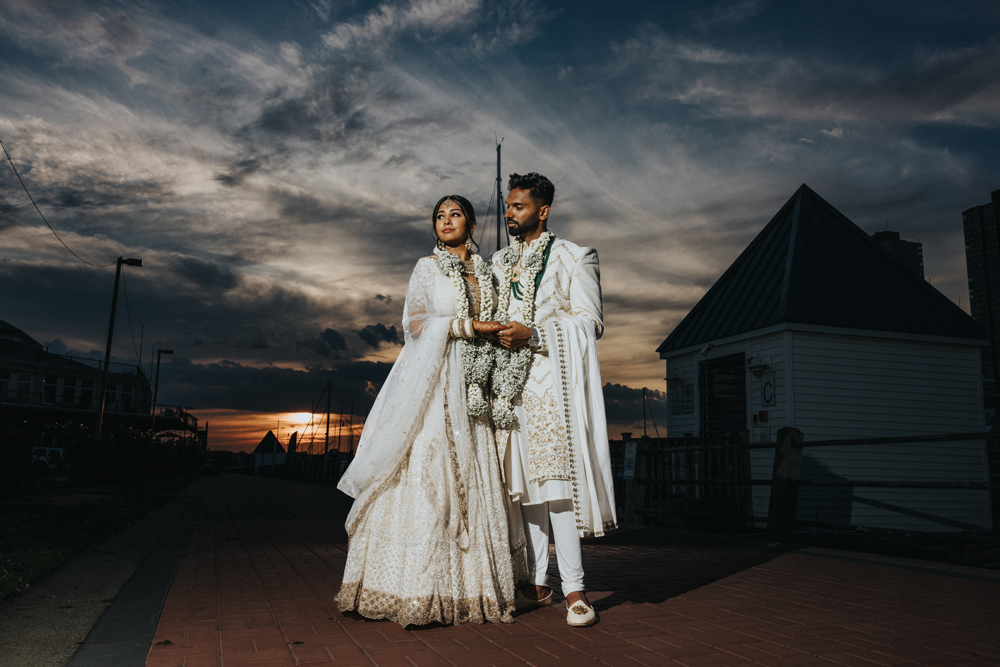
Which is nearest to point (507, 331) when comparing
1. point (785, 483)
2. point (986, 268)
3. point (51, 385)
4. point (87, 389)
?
point (785, 483)

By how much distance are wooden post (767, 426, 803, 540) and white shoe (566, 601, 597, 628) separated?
5055 mm

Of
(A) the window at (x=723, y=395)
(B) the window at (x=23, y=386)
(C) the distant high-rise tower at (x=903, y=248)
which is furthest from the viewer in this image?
(B) the window at (x=23, y=386)

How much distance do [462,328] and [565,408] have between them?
69 centimetres

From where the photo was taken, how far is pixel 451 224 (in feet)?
12.9

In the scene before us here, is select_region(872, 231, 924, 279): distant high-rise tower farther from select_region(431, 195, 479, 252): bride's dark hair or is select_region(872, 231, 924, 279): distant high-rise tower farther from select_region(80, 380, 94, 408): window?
select_region(80, 380, 94, 408): window

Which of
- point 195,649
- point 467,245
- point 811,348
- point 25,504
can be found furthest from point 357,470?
point 811,348

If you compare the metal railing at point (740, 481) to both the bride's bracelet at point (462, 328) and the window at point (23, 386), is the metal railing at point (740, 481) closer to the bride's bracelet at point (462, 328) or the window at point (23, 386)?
the bride's bracelet at point (462, 328)

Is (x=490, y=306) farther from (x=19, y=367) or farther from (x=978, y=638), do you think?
(x=19, y=367)

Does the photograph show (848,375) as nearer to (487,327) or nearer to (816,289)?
(816,289)

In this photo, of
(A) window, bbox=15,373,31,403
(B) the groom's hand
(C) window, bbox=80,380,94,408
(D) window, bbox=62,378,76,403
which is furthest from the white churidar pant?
(D) window, bbox=62,378,76,403

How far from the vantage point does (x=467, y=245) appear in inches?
157

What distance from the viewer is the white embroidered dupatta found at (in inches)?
145

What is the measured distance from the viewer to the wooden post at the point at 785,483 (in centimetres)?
788

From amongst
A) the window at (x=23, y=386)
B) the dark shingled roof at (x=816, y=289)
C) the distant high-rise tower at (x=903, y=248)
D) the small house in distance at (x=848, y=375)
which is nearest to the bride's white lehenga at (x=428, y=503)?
the small house in distance at (x=848, y=375)
